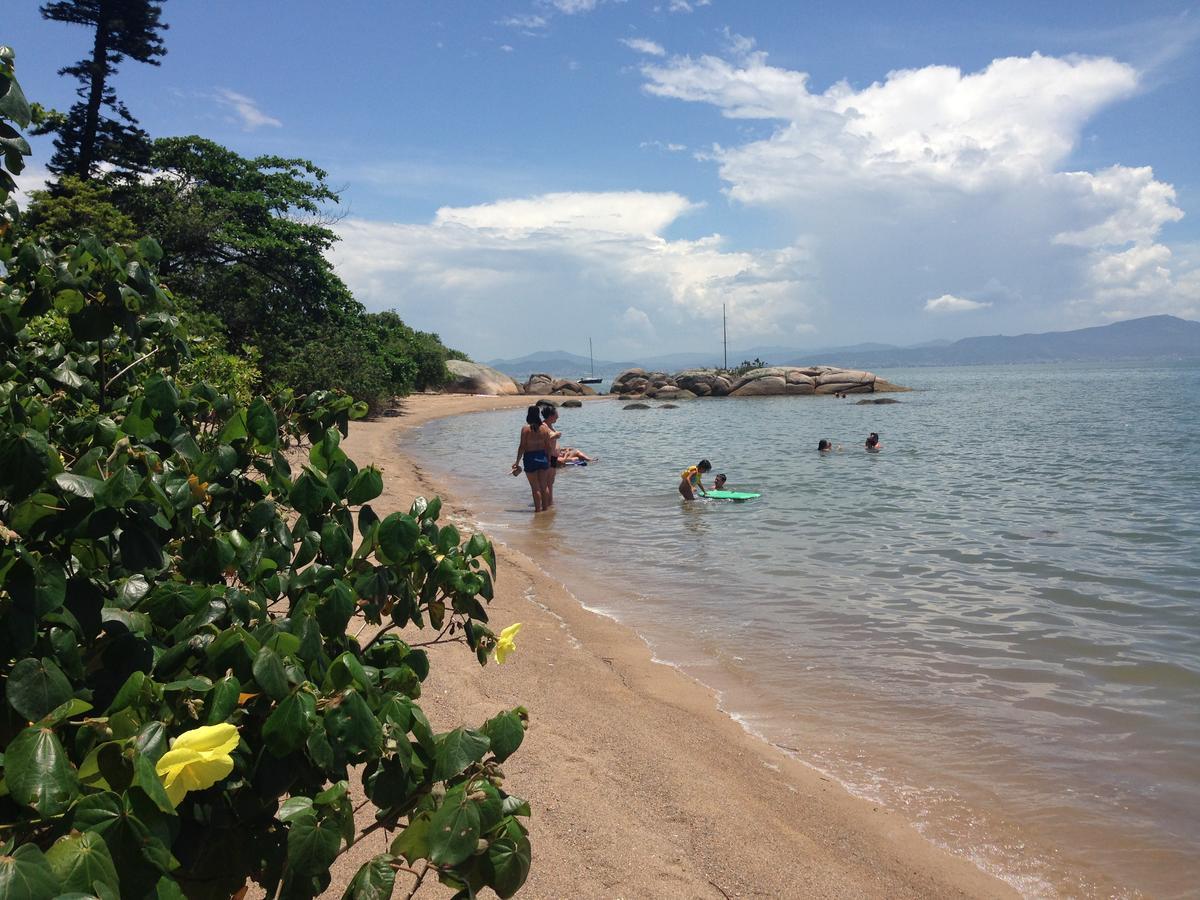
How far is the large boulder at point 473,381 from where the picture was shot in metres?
53.2

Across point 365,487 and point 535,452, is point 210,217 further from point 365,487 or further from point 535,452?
point 365,487

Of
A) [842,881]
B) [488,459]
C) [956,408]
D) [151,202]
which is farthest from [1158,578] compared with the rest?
[956,408]

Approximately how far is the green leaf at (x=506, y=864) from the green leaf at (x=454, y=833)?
52mm

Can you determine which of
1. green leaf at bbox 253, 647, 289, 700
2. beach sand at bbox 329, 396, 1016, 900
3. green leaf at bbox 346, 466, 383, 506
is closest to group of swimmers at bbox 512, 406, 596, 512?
beach sand at bbox 329, 396, 1016, 900

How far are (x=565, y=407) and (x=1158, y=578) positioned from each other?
129 ft

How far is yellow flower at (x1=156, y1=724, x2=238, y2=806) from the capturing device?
122 centimetres

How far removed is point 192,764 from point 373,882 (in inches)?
15.7

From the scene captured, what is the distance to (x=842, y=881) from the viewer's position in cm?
364

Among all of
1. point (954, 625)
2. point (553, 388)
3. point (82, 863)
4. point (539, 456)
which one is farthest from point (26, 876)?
point (553, 388)

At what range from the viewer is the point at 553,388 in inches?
2315

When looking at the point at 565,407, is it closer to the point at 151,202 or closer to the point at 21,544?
the point at 151,202

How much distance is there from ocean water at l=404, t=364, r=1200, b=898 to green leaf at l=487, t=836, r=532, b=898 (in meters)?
3.52

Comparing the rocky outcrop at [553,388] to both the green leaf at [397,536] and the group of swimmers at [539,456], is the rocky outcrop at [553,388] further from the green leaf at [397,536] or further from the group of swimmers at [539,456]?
the green leaf at [397,536]

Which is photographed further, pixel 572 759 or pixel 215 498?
pixel 572 759
